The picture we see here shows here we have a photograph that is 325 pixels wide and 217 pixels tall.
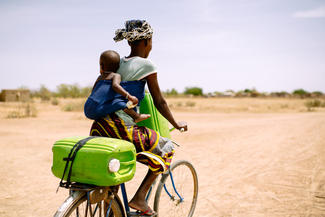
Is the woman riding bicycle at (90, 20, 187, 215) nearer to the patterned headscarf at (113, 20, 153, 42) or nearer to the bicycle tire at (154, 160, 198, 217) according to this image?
the patterned headscarf at (113, 20, 153, 42)

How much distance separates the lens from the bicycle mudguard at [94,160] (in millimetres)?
2154

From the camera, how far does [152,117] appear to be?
2881 mm

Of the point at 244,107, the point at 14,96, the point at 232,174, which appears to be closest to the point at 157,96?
the point at 232,174

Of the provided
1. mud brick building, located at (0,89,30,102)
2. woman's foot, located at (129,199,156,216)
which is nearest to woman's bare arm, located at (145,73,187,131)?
woman's foot, located at (129,199,156,216)

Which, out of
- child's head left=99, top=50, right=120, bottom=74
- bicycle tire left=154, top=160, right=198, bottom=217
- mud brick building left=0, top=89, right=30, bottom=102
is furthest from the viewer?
mud brick building left=0, top=89, right=30, bottom=102

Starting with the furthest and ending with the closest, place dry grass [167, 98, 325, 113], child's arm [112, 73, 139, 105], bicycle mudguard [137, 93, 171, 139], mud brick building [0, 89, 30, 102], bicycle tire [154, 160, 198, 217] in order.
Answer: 1. mud brick building [0, 89, 30, 102]
2. dry grass [167, 98, 325, 113]
3. bicycle tire [154, 160, 198, 217]
4. bicycle mudguard [137, 93, 171, 139]
5. child's arm [112, 73, 139, 105]

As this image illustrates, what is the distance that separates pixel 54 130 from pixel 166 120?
11177mm

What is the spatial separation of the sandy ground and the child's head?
268cm

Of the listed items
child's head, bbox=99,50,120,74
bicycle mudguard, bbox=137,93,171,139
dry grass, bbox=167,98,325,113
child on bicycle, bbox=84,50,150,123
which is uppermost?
child's head, bbox=99,50,120,74

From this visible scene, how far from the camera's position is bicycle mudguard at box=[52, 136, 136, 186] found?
7.07ft

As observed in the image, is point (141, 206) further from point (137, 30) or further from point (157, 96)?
point (137, 30)

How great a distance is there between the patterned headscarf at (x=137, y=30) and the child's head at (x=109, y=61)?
266 mm

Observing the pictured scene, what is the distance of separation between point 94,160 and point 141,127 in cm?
63

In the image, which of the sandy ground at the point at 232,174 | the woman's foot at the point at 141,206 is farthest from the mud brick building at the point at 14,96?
the woman's foot at the point at 141,206
